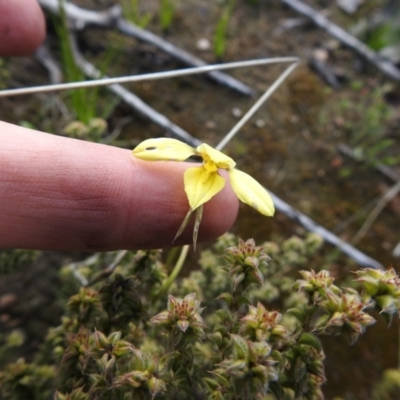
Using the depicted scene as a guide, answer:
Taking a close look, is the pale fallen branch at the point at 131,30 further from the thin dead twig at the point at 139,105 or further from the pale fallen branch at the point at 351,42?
the pale fallen branch at the point at 351,42

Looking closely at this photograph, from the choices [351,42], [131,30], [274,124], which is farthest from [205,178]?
[351,42]

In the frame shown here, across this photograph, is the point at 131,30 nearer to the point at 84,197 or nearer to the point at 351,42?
the point at 351,42

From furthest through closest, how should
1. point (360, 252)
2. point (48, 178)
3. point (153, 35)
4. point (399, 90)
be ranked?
point (399, 90)
point (153, 35)
point (360, 252)
point (48, 178)

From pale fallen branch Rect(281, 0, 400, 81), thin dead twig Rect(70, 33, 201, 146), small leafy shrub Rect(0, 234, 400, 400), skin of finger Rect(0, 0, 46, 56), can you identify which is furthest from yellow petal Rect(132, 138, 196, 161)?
pale fallen branch Rect(281, 0, 400, 81)

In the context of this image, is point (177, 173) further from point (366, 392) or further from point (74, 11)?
point (74, 11)

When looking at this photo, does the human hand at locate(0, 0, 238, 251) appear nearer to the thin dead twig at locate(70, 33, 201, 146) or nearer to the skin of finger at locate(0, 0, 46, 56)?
the skin of finger at locate(0, 0, 46, 56)

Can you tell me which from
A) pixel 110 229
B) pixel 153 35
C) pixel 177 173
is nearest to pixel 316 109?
pixel 153 35
